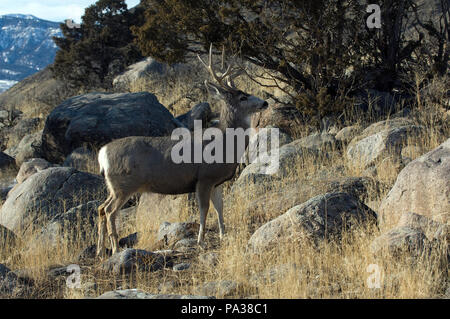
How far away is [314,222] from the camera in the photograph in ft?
21.2

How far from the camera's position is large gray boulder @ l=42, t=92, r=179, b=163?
491 inches

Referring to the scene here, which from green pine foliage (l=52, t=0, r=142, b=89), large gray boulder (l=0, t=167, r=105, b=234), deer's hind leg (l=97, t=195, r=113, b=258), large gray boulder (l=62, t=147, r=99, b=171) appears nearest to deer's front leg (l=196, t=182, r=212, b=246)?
deer's hind leg (l=97, t=195, r=113, b=258)

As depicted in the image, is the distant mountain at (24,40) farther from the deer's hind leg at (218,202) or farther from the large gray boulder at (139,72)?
the deer's hind leg at (218,202)

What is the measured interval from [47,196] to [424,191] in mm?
5691

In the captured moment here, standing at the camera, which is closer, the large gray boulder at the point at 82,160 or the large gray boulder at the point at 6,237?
the large gray boulder at the point at 6,237

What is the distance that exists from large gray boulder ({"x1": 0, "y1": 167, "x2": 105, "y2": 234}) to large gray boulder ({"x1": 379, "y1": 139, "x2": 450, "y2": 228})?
16.0ft

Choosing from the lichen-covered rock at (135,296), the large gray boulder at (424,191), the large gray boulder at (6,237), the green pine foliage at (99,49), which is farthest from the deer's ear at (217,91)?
the green pine foliage at (99,49)

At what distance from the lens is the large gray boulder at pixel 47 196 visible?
8.84 m

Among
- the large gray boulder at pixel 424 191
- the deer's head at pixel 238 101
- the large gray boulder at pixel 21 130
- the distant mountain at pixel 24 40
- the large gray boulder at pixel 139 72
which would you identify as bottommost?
the large gray boulder at pixel 424 191

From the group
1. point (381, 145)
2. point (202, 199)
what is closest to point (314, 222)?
point (202, 199)

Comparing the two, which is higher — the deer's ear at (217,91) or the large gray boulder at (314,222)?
the deer's ear at (217,91)

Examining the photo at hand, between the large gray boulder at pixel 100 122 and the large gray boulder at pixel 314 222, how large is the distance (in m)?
6.45
